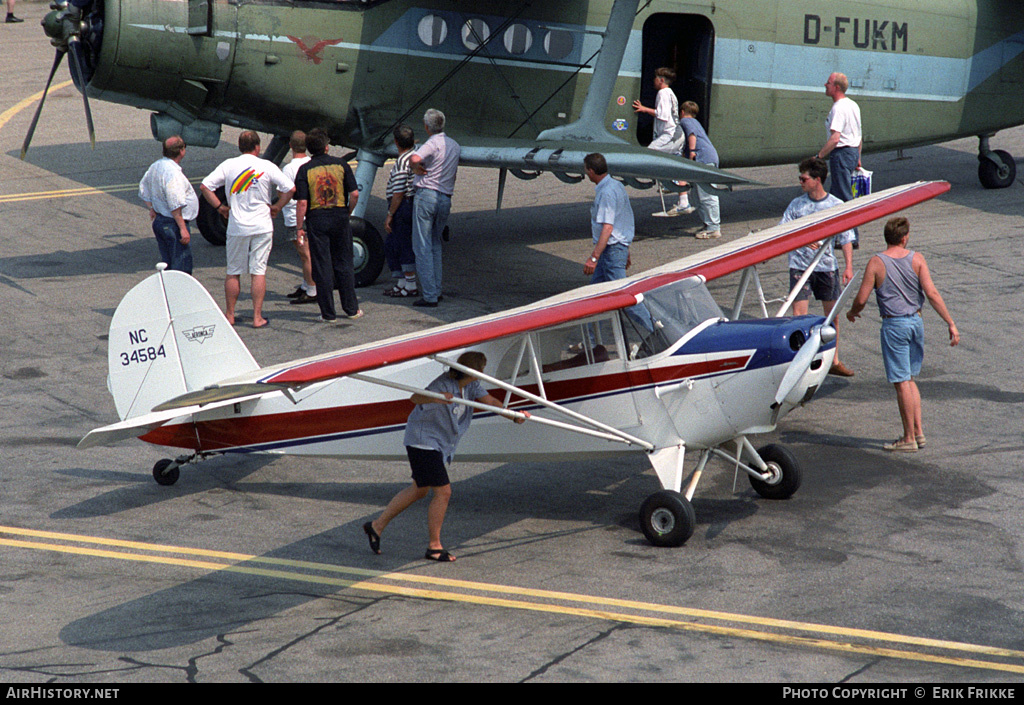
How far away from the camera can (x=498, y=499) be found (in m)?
8.84

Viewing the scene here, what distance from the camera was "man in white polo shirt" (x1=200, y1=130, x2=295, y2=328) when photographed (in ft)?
41.0

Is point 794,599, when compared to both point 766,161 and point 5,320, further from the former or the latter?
point 766,161

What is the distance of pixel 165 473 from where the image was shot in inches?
351

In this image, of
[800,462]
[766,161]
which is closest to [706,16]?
[766,161]

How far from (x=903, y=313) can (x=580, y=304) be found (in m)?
3.27

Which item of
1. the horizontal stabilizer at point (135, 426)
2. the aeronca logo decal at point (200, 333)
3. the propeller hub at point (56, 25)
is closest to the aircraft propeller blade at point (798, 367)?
the horizontal stabilizer at point (135, 426)

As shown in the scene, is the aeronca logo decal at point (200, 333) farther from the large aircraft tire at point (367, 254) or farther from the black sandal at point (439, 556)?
the large aircraft tire at point (367, 254)

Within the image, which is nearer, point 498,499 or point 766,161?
point 498,499

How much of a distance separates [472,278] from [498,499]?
611cm

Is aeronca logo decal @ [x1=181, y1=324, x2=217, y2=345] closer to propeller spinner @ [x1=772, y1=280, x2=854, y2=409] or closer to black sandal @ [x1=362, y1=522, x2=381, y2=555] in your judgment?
black sandal @ [x1=362, y1=522, x2=381, y2=555]

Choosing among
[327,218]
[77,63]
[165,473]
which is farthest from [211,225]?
[165,473]

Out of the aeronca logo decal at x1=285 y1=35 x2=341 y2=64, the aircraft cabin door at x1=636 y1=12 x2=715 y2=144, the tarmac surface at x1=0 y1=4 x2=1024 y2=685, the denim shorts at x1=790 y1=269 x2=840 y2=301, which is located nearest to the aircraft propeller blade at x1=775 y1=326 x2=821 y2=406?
A: the tarmac surface at x1=0 y1=4 x2=1024 y2=685

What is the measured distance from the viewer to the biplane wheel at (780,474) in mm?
8469

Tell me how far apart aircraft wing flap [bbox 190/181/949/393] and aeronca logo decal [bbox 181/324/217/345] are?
0.65 meters
